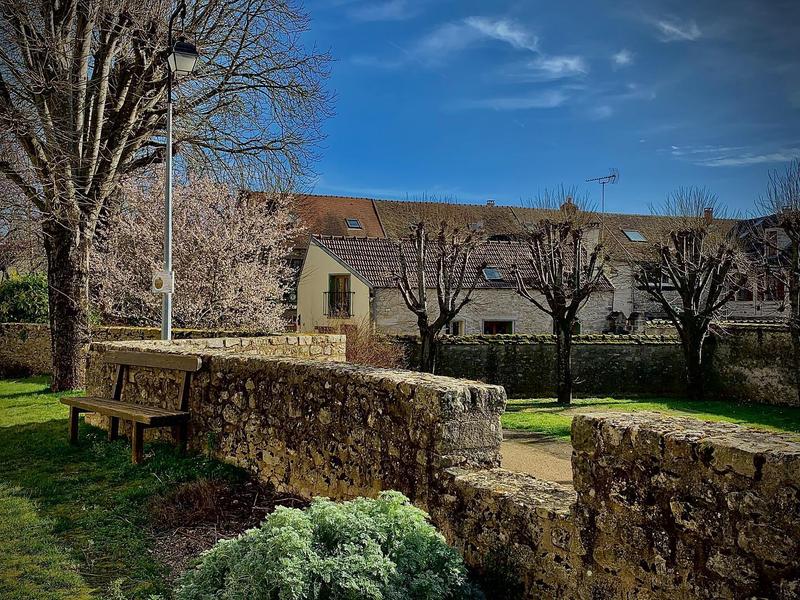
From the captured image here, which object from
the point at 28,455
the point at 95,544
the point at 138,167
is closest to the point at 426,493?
the point at 95,544

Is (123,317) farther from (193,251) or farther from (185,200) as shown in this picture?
(185,200)

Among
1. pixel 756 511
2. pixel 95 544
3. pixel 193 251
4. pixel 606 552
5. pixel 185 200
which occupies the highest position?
pixel 185 200

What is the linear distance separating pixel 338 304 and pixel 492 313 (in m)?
6.79

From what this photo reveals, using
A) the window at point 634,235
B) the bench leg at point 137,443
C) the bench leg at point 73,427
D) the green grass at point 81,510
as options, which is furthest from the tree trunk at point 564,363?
the window at point 634,235

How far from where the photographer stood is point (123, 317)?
21.1 metres

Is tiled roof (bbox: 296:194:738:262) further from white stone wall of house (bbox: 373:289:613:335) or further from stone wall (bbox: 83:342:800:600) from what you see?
stone wall (bbox: 83:342:800:600)

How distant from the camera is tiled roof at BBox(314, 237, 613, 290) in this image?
2962cm

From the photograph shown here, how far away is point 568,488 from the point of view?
13.2 ft

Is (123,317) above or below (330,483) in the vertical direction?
above

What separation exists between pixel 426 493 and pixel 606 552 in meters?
1.52

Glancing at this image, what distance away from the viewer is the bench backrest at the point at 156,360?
797 centimetres

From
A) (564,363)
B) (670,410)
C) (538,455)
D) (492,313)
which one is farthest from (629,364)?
(538,455)

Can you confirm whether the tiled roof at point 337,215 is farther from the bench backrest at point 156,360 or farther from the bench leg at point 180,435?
the bench leg at point 180,435

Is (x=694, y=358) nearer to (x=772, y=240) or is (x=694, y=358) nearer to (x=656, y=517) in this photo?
(x=772, y=240)
